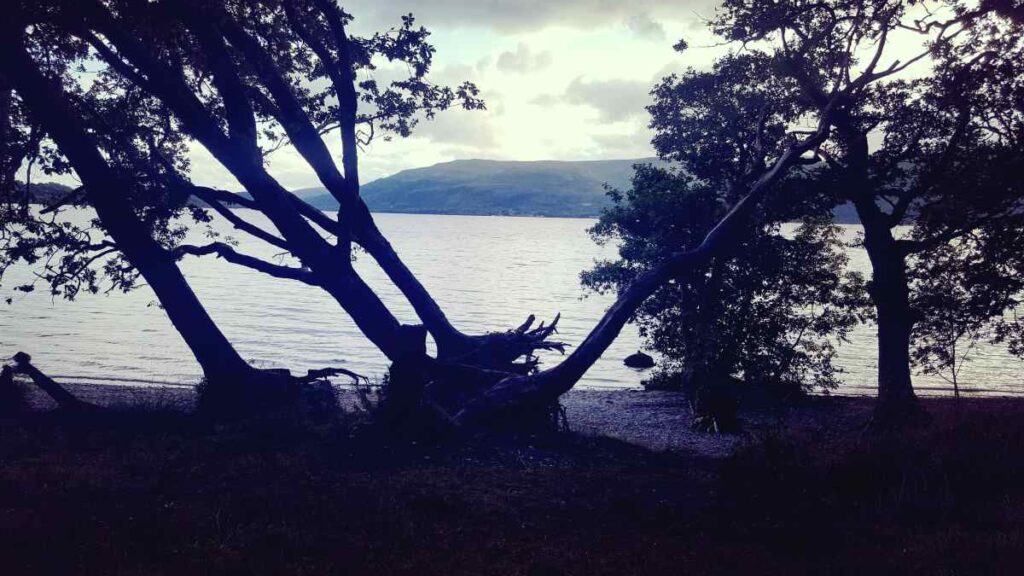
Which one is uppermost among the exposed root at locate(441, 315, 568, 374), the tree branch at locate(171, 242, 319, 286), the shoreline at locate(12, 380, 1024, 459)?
the tree branch at locate(171, 242, 319, 286)

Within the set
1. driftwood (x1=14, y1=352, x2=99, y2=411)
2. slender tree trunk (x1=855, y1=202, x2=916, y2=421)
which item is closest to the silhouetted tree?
slender tree trunk (x1=855, y1=202, x2=916, y2=421)

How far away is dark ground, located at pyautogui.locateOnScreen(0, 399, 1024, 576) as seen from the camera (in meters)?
7.22

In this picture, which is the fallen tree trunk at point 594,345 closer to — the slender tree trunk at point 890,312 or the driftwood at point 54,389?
the slender tree trunk at point 890,312

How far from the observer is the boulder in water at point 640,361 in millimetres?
38188

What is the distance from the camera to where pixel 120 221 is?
1559cm

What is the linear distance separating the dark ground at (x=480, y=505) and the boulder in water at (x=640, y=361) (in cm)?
2469

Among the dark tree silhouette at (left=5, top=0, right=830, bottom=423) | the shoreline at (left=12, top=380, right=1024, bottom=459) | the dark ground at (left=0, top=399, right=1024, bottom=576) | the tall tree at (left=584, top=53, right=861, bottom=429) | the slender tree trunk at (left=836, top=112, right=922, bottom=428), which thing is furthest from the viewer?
the tall tree at (left=584, top=53, right=861, bottom=429)

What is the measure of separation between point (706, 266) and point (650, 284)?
6.94 metres

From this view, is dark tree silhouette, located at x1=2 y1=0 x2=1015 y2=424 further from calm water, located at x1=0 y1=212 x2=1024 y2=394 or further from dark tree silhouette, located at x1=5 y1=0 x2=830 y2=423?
calm water, located at x1=0 y1=212 x2=1024 y2=394

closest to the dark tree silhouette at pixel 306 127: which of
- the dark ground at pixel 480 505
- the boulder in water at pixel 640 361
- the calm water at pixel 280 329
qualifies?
the dark ground at pixel 480 505

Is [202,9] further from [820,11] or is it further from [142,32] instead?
[820,11]

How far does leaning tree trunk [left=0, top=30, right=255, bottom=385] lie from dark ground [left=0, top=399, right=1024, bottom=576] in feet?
8.42

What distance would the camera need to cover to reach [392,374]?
12820 millimetres

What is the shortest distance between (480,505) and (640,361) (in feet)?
97.7
